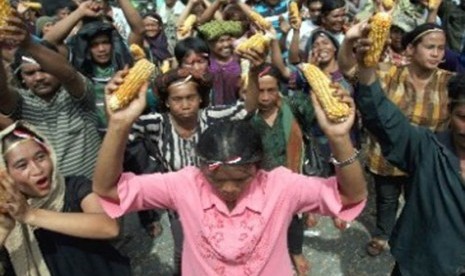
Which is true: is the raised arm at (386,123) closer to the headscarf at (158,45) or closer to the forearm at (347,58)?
the forearm at (347,58)

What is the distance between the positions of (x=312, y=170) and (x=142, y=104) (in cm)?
249

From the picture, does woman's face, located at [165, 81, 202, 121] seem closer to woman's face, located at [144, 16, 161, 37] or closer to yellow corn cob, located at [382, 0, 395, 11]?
yellow corn cob, located at [382, 0, 395, 11]

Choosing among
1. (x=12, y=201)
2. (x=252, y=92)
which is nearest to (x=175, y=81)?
(x=252, y=92)

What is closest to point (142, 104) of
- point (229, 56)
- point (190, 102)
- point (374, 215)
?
point (190, 102)

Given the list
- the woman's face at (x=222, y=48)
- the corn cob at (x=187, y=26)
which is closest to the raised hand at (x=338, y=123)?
the woman's face at (x=222, y=48)

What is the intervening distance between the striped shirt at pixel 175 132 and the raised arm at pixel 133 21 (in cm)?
146

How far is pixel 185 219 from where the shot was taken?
7.65 feet

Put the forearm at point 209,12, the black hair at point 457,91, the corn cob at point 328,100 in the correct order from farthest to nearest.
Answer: the forearm at point 209,12
the black hair at point 457,91
the corn cob at point 328,100

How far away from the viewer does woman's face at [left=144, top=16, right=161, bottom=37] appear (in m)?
6.32

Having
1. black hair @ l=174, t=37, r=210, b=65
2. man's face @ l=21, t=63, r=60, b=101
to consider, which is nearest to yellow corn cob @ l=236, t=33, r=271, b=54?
man's face @ l=21, t=63, r=60, b=101

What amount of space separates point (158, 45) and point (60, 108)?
295 centimetres

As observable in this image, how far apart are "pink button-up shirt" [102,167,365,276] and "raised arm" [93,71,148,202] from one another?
0.33ft

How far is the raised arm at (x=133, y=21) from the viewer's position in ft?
15.5

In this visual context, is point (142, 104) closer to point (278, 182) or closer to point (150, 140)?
point (278, 182)
